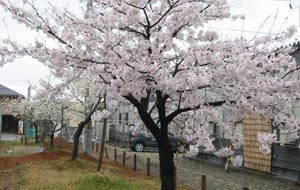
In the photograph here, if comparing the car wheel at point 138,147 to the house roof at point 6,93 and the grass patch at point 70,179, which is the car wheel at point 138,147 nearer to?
the grass patch at point 70,179

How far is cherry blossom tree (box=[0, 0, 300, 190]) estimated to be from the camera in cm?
912

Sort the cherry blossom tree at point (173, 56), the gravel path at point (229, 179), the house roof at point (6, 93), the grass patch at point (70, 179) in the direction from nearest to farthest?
1. the cherry blossom tree at point (173, 56)
2. the grass patch at point (70, 179)
3. the gravel path at point (229, 179)
4. the house roof at point (6, 93)

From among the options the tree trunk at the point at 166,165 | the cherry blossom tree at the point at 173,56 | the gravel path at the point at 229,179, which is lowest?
the gravel path at the point at 229,179

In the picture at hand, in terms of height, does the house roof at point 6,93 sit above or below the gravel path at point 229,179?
above

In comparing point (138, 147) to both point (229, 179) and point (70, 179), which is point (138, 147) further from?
point (70, 179)

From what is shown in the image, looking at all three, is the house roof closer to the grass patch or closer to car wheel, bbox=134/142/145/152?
car wheel, bbox=134/142/145/152

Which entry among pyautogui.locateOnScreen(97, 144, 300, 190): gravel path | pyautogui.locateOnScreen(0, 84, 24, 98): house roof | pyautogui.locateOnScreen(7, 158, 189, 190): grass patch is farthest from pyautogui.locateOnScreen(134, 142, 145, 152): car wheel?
pyautogui.locateOnScreen(0, 84, 24, 98): house roof

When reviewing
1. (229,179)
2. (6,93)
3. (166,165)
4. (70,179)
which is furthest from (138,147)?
(6,93)

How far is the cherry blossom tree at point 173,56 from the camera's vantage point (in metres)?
9.12

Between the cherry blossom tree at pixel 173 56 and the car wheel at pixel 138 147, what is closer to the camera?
the cherry blossom tree at pixel 173 56

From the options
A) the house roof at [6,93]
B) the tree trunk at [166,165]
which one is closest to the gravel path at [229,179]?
the tree trunk at [166,165]

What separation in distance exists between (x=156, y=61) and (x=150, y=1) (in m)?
1.21

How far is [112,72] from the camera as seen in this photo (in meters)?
9.46

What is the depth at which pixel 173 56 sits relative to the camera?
996cm
